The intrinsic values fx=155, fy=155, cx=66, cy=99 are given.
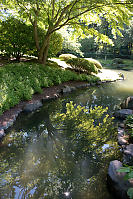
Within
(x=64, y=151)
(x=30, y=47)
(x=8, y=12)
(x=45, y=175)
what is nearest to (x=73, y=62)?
(x=30, y=47)

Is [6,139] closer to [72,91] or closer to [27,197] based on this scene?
[27,197]

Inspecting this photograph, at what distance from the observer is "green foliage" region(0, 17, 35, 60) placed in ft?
35.2

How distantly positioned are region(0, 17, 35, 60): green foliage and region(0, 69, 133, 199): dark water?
25.0 ft

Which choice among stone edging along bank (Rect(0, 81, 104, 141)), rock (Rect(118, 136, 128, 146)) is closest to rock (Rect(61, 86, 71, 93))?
stone edging along bank (Rect(0, 81, 104, 141))

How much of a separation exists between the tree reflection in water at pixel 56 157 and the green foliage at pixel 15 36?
7.27 metres

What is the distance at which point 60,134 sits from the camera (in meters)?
4.64

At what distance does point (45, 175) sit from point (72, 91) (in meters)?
7.19

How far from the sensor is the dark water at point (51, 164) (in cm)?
275

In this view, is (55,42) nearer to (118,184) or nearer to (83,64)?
(83,64)

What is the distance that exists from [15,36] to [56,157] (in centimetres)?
986

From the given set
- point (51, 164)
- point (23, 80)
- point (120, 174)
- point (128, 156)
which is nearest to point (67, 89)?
point (23, 80)

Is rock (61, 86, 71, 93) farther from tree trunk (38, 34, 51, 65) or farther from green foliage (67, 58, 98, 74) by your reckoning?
green foliage (67, 58, 98, 74)

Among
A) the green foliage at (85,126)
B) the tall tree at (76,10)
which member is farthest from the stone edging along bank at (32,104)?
the tall tree at (76,10)

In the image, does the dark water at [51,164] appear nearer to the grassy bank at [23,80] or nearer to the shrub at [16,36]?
the grassy bank at [23,80]
